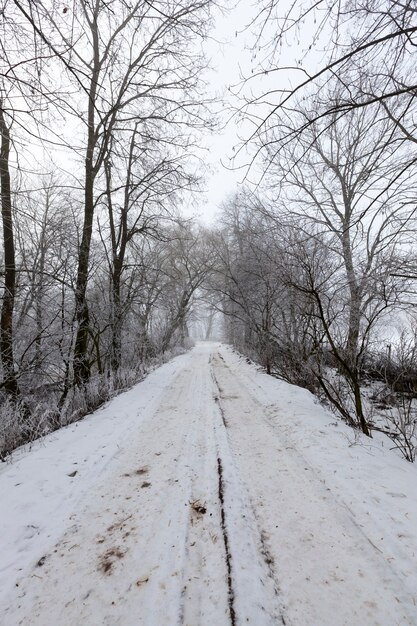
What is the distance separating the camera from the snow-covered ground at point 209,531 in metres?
1.52

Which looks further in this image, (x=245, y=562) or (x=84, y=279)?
(x=84, y=279)

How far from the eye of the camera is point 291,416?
468 centimetres

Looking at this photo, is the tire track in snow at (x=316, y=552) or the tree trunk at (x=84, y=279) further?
the tree trunk at (x=84, y=279)

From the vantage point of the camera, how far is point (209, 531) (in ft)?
6.77

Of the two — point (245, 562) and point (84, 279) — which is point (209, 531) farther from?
point (84, 279)

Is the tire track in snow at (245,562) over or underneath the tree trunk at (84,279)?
underneath

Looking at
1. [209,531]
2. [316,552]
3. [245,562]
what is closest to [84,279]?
[209,531]

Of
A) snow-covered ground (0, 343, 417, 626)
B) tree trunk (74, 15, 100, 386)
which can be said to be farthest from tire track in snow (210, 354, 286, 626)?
tree trunk (74, 15, 100, 386)

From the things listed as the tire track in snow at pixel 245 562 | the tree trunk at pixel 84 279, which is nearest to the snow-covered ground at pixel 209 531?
the tire track in snow at pixel 245 562

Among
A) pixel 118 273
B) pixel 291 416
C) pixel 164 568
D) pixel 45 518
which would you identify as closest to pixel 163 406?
pixel 291 416

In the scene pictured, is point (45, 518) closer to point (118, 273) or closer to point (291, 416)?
point (291, 416)

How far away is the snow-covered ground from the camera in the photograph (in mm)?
1522

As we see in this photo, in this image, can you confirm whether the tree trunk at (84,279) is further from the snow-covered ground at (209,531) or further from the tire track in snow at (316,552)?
the tire track in snow at (316,552)

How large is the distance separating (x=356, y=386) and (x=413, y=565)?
2.66 metres
